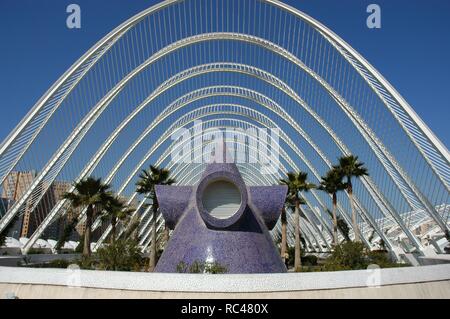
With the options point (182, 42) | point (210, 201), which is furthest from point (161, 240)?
point (210, 201)

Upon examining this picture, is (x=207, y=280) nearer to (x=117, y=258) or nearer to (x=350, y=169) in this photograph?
(x=117, y=258)

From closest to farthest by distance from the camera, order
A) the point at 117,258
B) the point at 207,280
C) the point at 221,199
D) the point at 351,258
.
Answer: the point at 207,280
the point at 117,258
the point at 351,258
the point at 221,199

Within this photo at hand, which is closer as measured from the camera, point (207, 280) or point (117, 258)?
point (207, 280)

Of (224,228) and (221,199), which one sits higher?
(221,199)

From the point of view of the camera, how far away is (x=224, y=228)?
20.9 metres

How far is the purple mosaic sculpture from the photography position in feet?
66.4

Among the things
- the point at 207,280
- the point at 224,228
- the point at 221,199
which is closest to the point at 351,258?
the point at 224,228

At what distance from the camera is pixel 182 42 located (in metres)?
39.4

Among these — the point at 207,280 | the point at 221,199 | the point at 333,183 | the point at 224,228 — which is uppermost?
the point at 333,183

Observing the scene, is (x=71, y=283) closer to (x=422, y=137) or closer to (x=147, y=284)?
(x=147, y=284)

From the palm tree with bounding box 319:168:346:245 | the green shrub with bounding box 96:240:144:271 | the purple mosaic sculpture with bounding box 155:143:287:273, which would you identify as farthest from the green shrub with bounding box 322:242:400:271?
the palm tree with bounding box 319:168:346:245

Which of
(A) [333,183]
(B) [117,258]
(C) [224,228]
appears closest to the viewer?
(B) [117,258]
